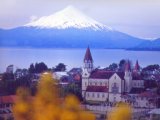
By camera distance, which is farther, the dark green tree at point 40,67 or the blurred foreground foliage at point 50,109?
the dark green tree at point 40,67

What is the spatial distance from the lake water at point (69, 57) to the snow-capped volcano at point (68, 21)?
0.15m

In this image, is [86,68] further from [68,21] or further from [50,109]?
[50,109]

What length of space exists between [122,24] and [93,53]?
0.28 m

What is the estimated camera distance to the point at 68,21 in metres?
2.06

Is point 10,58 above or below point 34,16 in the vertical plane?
below

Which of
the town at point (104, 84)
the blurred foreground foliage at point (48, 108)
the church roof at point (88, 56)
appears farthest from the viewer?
the church roof at point (88, 56)

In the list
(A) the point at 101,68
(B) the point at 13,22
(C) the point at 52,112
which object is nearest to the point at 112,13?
(A) the point at 101,68

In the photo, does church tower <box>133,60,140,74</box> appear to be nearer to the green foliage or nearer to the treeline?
the treeline

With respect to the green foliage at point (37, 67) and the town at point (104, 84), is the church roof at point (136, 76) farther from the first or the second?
the green foliage at point (37, 67)

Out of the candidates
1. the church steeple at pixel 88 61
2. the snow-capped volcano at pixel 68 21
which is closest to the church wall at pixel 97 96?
the church steeple at pixel 88 61

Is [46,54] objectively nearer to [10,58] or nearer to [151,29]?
[10,58]

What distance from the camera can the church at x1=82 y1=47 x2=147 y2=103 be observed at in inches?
79.1

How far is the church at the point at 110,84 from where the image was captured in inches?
79.1

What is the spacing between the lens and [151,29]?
2131 millimetres
